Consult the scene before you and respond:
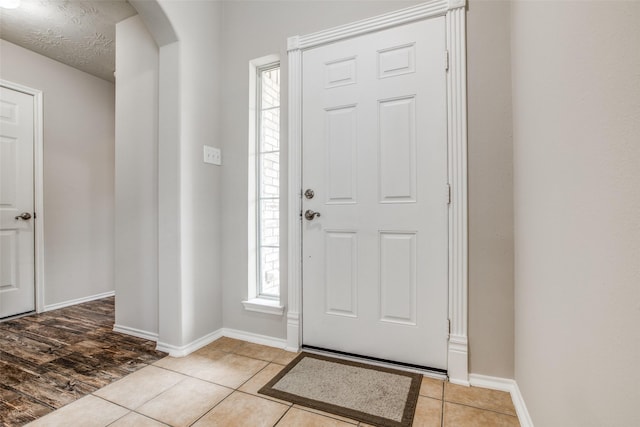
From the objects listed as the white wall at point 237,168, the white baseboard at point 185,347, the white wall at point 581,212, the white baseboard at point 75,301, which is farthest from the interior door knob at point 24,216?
the white wall at point 581,212

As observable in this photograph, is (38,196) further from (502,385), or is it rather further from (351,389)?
(502,385)

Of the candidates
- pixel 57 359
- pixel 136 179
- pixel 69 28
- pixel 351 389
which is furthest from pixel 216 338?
pixel 69 28

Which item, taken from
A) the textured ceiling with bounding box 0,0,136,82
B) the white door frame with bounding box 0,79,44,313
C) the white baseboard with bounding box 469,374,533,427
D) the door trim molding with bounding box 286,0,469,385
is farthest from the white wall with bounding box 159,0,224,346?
the white door frame with bounding box 0,79,44,313

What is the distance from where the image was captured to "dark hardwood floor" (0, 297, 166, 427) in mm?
1414

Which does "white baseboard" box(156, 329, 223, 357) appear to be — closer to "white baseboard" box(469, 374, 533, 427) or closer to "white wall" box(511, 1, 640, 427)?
"white baseboard" box(469, 374, 533, 427)

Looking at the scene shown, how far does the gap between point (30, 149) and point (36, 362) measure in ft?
6.77

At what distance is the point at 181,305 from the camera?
189cm

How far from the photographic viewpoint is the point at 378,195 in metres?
1.73

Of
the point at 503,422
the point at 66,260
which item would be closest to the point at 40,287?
the point at 66,260

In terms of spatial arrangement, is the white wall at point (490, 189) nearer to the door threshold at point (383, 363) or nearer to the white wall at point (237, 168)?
the white wall at point (237, 168)

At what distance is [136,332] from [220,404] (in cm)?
125

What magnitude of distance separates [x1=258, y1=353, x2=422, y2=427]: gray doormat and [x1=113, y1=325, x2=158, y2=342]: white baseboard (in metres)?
1.12

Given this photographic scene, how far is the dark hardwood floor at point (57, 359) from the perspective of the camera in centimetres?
141

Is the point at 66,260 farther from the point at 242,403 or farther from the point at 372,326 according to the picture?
the point at 372,326
